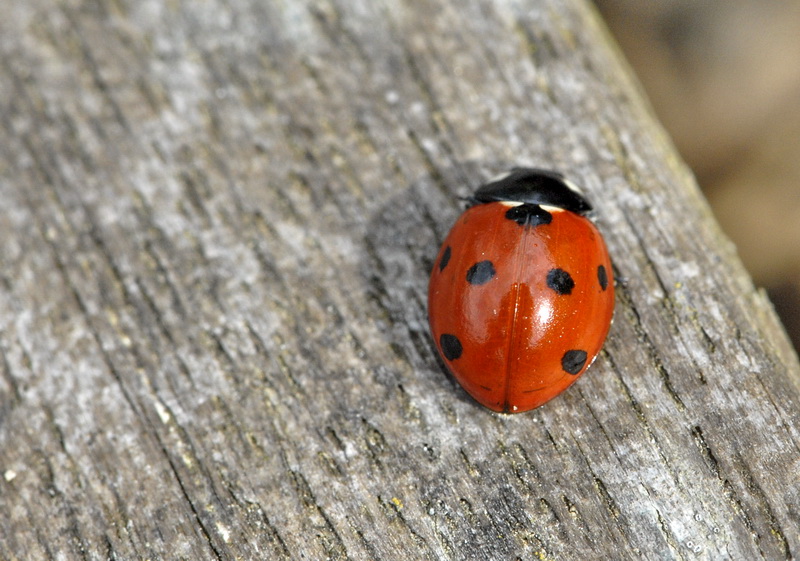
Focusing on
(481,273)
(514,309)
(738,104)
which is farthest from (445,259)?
(738,104)

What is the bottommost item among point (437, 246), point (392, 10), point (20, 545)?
point (20, 545)

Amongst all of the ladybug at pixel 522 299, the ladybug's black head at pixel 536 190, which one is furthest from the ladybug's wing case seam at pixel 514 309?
the ladybug's black head at pixel 536 190

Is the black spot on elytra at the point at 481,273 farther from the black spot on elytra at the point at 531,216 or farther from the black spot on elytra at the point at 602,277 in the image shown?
the black spot on elytra at the point at 602,277

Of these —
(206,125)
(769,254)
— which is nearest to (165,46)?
(206,125)

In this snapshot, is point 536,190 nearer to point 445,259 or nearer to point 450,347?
point 445,259

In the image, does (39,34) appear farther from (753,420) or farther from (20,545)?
(753,420)

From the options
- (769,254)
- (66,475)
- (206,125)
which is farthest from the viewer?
(769,254)
